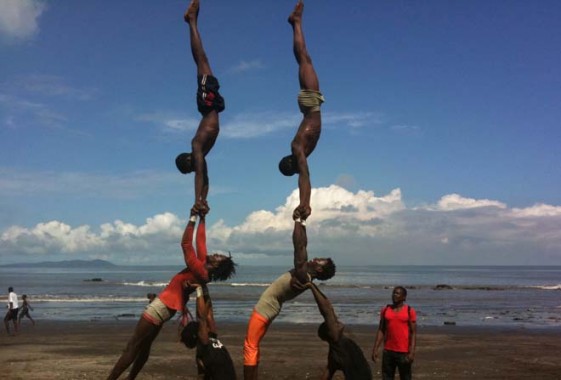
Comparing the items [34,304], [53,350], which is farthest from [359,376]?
[34,304]

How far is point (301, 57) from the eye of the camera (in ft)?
21.3

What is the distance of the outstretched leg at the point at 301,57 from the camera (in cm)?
646

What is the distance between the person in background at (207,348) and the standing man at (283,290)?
534 millimetres

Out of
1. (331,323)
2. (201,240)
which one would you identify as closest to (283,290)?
(331,323)

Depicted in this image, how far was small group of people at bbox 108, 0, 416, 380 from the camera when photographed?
5.26 metres

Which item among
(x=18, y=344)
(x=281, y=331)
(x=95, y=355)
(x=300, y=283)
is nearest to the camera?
(x=300, y=283)

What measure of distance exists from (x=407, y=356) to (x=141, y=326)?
3542mm

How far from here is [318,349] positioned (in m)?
15.1

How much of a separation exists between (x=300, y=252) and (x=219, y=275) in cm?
92

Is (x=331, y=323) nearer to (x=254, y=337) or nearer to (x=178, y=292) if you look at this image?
(x=254, y=337)

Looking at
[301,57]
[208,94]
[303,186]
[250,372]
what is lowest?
[250,372]

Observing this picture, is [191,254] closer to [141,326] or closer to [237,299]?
[141,326]

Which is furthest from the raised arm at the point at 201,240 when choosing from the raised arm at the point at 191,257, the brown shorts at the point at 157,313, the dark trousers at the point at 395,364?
the dark trousers at the point at 395,364

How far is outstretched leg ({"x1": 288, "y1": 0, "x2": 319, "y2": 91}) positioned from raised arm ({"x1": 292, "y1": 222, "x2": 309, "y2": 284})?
1.57 metres
